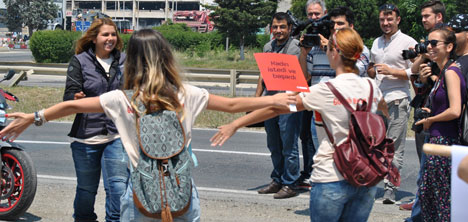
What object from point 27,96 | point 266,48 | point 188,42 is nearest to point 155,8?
point 188,42

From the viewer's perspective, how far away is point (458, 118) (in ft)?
17.1

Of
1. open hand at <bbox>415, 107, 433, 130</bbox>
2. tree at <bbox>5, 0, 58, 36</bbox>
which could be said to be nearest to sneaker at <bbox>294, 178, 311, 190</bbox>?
open hand at <bbox>415, 107, 433, 130</bbox>

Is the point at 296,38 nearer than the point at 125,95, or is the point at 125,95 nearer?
the point at 125,95

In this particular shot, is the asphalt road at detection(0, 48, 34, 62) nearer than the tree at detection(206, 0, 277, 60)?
Yes

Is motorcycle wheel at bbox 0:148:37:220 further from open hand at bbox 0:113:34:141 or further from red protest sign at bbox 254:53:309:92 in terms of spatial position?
red protest sign at bbox 254:53:309:92

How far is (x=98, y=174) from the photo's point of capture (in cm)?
571

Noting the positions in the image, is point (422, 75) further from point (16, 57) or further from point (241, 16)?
point (16, 57)

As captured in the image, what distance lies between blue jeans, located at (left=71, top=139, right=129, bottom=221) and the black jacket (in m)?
0.13

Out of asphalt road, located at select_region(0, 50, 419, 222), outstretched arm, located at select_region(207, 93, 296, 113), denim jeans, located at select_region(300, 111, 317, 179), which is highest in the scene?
outstretched arm, located at select_region(207, 93, 296, 113)

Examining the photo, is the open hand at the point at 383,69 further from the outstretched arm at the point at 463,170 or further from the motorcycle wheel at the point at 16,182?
the outstretched arm at the point at 463,170

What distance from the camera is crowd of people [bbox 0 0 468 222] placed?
3590 mm


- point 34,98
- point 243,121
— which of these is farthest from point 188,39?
point 243,121

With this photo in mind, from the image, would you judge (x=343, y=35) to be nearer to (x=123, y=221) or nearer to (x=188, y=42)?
(x=123, y=221)

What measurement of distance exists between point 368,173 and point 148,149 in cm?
129
